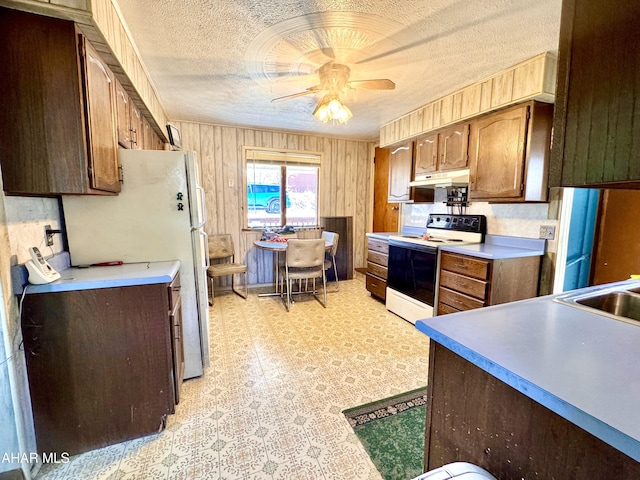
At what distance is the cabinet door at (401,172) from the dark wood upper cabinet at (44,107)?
3.10 metres

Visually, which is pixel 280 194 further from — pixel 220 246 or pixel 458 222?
pixel 458 222

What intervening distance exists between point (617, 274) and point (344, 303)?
279cm

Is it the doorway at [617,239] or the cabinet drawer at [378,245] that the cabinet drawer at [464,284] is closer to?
the cabinet drawer at [378,245]

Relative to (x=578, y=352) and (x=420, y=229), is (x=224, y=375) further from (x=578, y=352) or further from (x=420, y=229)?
(x=420, y=229)

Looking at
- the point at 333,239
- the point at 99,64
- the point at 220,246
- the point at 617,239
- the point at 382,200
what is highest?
the point at 99,64

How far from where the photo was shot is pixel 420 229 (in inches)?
150

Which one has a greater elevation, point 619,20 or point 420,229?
point 619,20

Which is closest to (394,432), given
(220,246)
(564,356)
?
(564,356)

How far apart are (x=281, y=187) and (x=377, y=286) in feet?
6.86

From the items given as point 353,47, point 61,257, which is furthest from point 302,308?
point 353,47

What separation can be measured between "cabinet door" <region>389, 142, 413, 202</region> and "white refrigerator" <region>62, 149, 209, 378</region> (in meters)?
2.52

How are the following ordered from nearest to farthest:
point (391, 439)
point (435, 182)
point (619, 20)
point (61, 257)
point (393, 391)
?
point (619, 20) → point (391, 439) → point (61, 257) → point (393, 391) → point (435, 182)

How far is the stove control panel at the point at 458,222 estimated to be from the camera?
3012 millimetres

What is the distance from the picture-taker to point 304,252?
3393 millimetres
